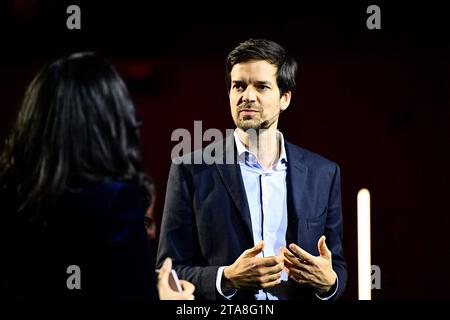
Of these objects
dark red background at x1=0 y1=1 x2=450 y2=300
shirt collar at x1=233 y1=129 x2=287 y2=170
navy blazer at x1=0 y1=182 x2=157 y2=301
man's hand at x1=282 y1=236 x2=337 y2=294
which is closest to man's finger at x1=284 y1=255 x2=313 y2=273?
man's hand at x1=282 y1=236 x2=337 y2=294

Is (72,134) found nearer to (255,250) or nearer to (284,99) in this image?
(255,250)

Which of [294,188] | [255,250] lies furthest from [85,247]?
[294,188]

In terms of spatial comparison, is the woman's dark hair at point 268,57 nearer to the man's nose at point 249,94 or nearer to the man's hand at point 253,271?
the man's nose at point 249,94

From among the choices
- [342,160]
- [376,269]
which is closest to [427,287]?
[376,269]

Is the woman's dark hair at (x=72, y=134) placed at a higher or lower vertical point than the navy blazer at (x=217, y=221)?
higher

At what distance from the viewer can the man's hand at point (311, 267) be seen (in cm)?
184

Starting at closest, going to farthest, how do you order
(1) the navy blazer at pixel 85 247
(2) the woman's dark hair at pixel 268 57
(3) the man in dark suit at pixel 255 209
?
(1) the navy blazer at pixel 85 247
(3) the man in dark suit at pixel 255 209
(2) the woman's dark hair at pixel 268 57

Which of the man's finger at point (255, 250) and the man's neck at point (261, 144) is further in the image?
the man's neck at point (261, 144)

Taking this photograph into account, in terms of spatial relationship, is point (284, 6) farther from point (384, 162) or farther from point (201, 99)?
point (384, 162)

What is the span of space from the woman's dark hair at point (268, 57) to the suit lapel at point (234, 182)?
238 millimetres

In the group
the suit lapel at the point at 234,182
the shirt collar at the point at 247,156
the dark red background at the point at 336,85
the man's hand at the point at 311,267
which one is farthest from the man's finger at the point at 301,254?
the dark red background at the point at 336,85

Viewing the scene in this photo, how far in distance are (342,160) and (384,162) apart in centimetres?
19

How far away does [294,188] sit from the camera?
6.45ft

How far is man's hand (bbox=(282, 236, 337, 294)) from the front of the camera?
184 centimetres
